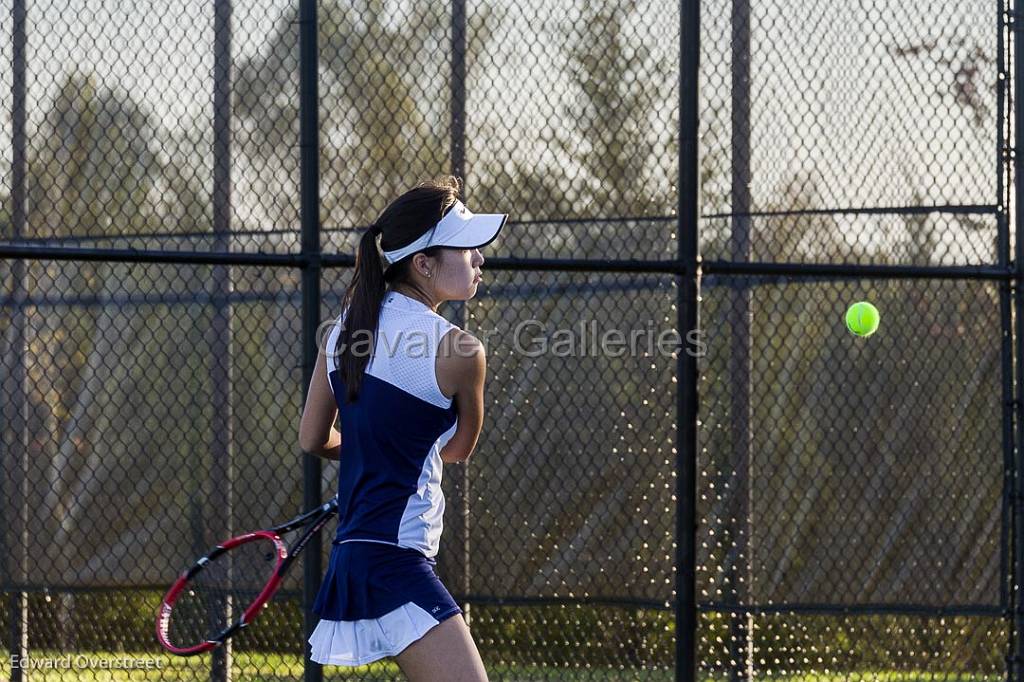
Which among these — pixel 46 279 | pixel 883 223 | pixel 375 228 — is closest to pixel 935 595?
pixel 883 223

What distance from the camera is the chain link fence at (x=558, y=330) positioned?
16.4 ft

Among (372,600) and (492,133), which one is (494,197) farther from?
(372,600)

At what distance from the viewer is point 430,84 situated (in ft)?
17.1

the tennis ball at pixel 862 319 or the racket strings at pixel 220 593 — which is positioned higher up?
the tennis ball at pixel 862 319

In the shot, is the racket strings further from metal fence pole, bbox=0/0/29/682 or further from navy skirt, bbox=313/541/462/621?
navy skirt, bbox=313/541/462/621

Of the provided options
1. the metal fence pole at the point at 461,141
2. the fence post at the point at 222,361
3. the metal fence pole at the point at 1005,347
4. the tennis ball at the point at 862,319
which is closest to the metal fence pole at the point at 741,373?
the tennis ball at the point at 862,319

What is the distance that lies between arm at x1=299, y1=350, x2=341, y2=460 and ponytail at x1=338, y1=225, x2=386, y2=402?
0.14 meters

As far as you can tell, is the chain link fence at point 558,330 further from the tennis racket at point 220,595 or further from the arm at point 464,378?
the arm at point 464,378

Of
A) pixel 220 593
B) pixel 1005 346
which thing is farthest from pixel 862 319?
pixel 220 593

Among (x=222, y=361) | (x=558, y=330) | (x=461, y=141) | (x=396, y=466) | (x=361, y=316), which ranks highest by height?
(x=461, y=141)

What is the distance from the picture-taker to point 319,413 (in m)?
2.94

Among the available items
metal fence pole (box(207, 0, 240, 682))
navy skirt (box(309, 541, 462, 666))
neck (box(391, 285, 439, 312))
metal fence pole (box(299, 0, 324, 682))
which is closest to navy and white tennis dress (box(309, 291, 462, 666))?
navy skirt (box(309, 541, 462, 666))

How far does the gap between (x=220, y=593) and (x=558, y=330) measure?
1.83 metres

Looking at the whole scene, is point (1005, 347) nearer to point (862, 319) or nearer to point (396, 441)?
point (862, 319)
